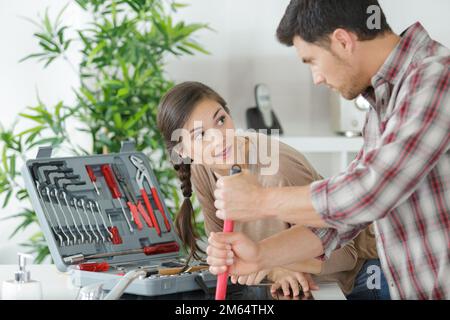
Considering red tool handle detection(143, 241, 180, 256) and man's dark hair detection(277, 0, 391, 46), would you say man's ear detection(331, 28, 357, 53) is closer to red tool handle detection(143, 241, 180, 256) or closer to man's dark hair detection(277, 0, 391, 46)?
man's dark hair detection(277, 0, 391, 46)

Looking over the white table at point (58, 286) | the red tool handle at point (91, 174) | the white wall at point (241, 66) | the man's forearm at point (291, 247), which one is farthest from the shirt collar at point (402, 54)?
the white wall at point (241, 66)

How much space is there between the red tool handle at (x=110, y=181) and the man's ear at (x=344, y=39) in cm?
78

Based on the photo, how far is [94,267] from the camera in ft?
6.04

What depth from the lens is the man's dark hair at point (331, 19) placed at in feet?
4.87

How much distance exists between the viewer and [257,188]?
1.43 m

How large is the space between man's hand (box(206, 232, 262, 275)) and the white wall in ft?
8.20

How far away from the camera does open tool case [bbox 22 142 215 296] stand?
191 cm

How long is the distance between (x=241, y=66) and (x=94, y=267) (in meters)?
2.39

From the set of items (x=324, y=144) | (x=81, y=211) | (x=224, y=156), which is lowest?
(x=324, y=144)

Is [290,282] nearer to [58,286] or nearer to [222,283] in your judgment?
[222,283]

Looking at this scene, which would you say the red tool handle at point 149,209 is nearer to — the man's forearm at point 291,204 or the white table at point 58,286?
the white table at point 58,286

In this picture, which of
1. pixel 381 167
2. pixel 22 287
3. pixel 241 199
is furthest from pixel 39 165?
pixel 381 167

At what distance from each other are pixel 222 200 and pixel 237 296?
0.33m

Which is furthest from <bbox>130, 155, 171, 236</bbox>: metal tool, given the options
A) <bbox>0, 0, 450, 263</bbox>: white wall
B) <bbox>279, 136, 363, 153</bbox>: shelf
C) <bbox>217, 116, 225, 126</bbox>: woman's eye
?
<bbox>0, 0, 450, 263</bbox>: white wall
